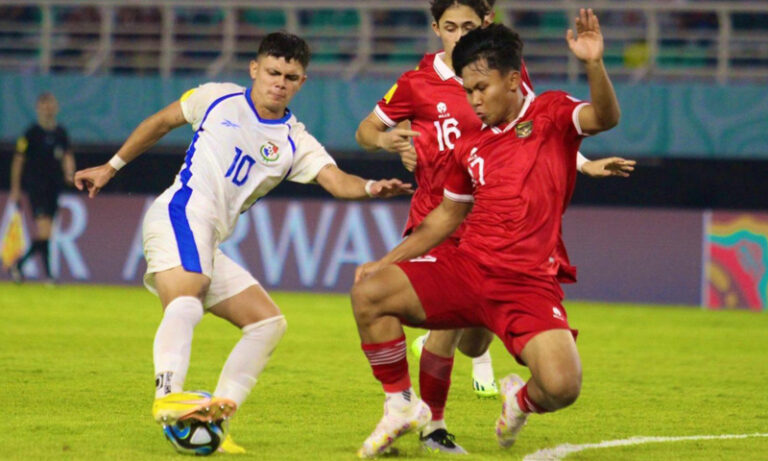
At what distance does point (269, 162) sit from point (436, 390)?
1310mm

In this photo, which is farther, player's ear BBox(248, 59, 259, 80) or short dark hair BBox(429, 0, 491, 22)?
short dark hair BBox(429, 0, 491, 22)

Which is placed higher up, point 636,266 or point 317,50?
point 317,50

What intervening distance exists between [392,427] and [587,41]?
179 centimetres

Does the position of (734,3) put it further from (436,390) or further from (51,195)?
(436,390)

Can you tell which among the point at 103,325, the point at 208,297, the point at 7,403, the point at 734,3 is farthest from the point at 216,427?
the point at 734,3

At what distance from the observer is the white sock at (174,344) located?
215 inches

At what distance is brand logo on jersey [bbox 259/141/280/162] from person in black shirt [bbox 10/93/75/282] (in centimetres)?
975

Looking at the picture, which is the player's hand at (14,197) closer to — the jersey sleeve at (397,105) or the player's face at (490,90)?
the jersey sleeve at (397,105)

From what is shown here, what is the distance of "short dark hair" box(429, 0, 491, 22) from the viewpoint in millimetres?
6449

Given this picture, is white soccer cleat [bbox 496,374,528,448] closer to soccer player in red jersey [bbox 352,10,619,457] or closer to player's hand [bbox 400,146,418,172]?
soccer player in red jersey [bbox 352,10,619,457]

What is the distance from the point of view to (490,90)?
5.51 meters

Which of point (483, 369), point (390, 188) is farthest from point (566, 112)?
point (483, 369)

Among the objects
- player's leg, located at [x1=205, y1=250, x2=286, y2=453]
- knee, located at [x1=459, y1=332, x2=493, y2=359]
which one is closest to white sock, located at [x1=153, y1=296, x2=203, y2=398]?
player's leg, located at [x1=205, y1=250, x2=286, y2=453]

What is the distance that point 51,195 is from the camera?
15.7 meters
